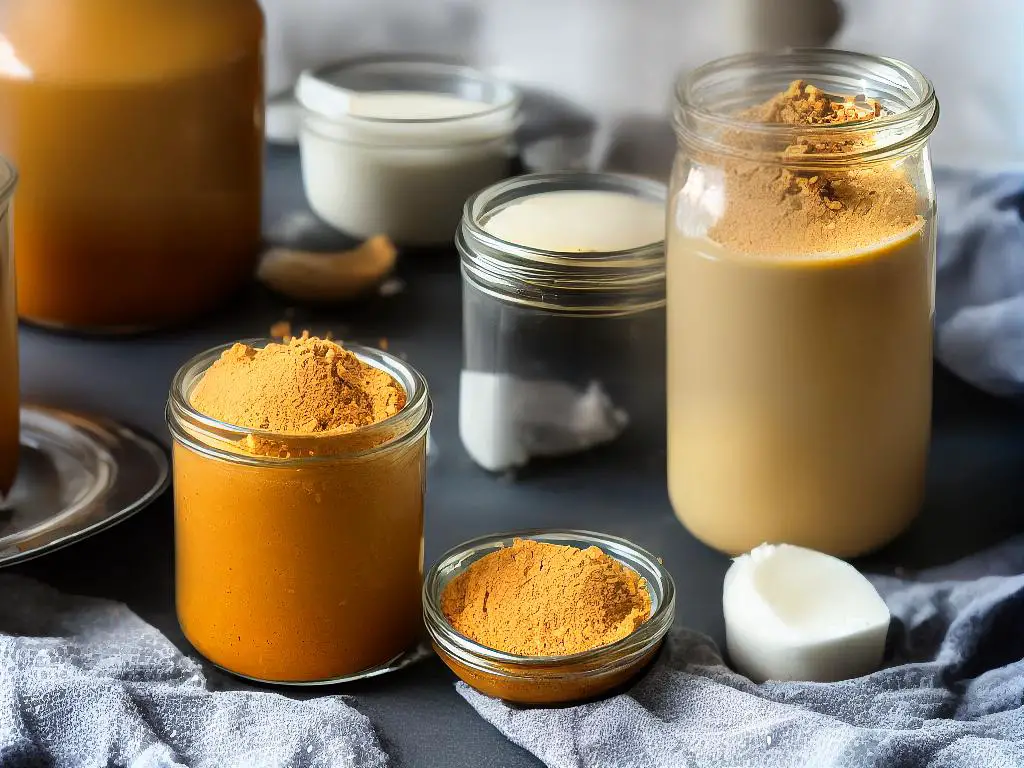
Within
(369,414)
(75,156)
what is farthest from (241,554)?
(75,156)

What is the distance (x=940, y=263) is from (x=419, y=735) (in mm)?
639

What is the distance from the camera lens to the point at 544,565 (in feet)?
2.83

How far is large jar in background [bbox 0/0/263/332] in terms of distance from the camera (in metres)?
1.12

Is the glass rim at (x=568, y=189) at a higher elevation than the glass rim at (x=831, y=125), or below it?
below

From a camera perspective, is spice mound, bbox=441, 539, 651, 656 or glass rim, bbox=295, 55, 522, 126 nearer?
spice mound, bbox=441, 539, 651, 656

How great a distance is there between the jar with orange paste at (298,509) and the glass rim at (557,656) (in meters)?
0.03

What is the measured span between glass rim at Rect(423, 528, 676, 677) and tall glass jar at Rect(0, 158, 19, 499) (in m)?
0.29

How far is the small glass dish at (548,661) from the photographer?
802mm

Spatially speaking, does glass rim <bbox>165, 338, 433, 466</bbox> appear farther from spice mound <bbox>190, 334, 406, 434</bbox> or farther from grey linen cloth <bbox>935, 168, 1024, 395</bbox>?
grey linen cloth <bbox>935, 168, 1024, 395</bbox>

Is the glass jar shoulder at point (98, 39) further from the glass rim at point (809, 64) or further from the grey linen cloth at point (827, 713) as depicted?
the grey linen cloth at point (827, 713)

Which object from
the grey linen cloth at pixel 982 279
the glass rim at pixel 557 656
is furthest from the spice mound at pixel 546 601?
the grey linen cloth at pixel 982 279

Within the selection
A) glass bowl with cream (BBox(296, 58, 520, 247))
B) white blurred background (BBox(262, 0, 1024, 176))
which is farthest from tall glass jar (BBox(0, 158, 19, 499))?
white blurred background (BBox(262, 0, 1024, 176))

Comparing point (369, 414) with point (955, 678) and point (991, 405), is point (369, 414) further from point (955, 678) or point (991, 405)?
point (991, 405)

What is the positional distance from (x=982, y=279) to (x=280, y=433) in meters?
0.66
